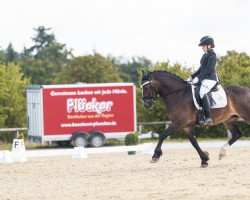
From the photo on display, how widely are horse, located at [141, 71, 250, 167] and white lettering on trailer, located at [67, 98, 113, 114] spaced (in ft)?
59.0

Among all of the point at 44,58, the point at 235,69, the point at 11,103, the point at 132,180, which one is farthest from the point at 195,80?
the point at 44,58

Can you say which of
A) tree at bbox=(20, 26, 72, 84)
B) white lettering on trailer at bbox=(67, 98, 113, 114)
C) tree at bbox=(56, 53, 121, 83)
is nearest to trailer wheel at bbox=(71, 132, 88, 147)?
white lettering on trailer at bbox=(67, 98, 113, 114)

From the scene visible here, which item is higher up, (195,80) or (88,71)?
(88,71)

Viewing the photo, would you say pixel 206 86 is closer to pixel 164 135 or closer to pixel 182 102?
pixel 182 102

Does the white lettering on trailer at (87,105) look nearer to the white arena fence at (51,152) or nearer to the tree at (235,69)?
the tree at (235,69)

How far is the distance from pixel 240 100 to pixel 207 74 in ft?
3.48

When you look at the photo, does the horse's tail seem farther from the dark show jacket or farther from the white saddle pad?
the dark show jacket

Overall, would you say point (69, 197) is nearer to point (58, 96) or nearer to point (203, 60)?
point (203, 60)

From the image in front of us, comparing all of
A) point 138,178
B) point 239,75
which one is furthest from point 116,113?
point 138,178

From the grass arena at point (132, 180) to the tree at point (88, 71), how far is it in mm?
38442

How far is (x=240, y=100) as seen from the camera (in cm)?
1769

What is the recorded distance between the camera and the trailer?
115ft

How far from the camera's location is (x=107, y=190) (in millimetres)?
13312

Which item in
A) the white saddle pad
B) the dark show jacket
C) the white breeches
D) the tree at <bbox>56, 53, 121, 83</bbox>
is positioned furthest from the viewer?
the tree at <bbox>56, 53, 121, 83</bbox>
